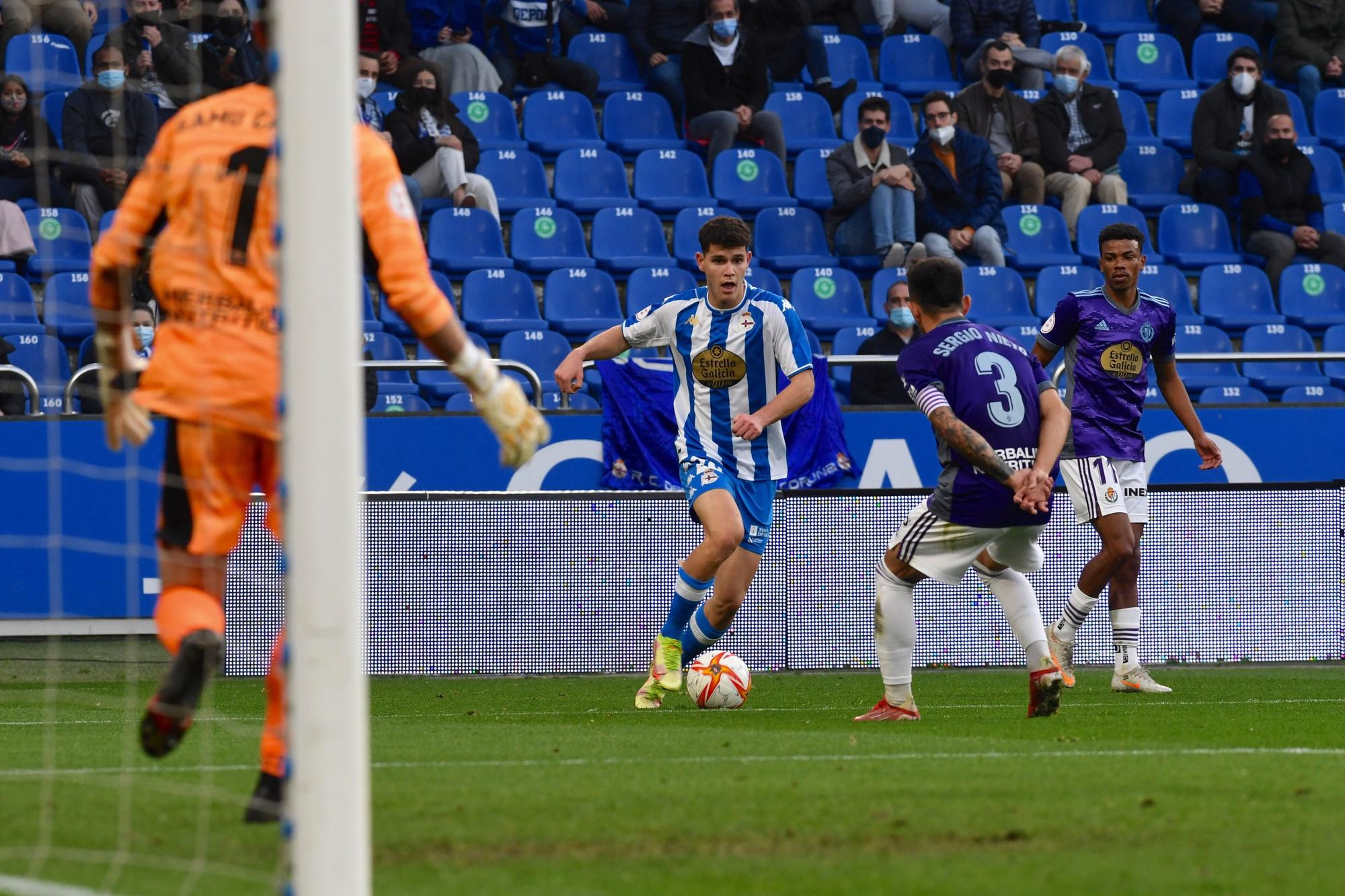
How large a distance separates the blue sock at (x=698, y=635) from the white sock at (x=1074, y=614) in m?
1.90

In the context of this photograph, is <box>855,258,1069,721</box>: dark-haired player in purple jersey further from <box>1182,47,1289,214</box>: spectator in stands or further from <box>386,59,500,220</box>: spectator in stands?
<box>1182,47,1289,214</box>: spectator in stands

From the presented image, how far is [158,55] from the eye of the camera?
12422mm

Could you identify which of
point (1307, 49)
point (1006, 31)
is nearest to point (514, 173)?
point (1006, 31)

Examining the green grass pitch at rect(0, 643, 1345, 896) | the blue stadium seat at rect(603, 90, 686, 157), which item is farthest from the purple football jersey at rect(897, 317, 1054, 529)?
the blue stadium seat at rect(603, 90, 686, 157)

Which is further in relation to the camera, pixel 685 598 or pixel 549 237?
pixel 549 237

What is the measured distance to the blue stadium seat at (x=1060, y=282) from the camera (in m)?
15.0

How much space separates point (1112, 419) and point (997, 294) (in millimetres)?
5567

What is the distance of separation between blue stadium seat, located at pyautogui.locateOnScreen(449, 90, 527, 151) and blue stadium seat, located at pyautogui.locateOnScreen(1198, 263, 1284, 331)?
19.3ft

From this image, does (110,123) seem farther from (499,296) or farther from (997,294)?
(997,294)

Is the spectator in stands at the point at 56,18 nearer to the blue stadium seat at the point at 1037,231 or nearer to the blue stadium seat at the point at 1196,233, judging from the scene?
the blue stadium seat at the point at 1037,231

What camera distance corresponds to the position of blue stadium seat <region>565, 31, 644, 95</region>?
16531 millimetres

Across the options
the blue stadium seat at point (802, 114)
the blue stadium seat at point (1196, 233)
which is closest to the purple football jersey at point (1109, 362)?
the blue stadium seat at point (1196, 233)

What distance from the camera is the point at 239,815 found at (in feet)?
15.3

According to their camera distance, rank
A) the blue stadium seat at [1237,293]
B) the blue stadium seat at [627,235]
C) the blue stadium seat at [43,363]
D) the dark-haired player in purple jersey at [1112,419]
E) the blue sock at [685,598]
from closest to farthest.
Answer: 1. the blue sock at [685,598]
2. the dark-haired player in purple jersey at [1112,419]
3. the blue stadium seat at [43,363]
4. the blue stadium seat at [627,235]
5. the blue stadium seat at [1237,293]
